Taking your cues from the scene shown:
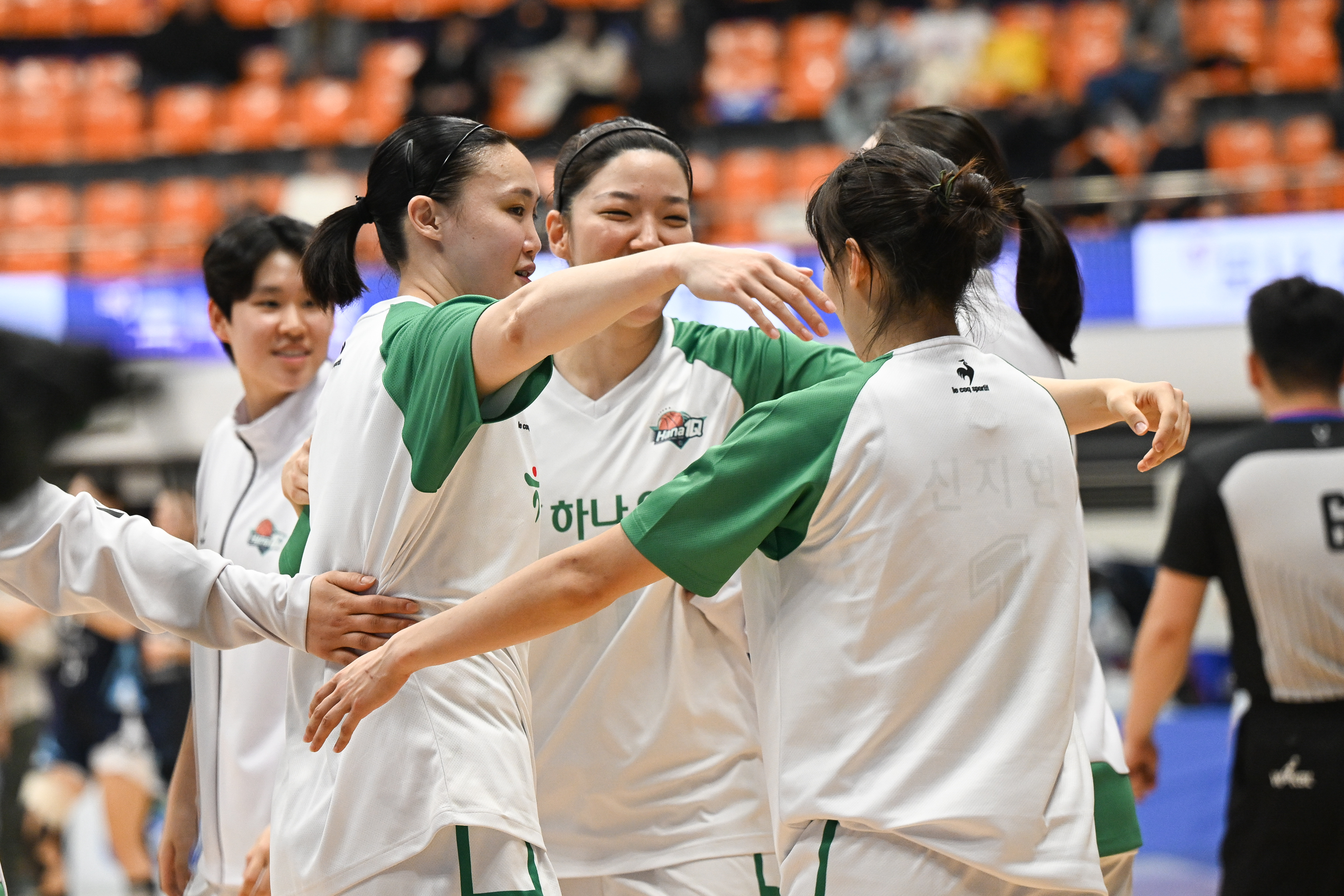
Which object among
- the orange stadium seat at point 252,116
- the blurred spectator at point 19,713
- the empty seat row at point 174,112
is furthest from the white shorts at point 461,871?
the orange stadium seat at point 252,116

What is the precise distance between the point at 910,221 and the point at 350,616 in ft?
3.84

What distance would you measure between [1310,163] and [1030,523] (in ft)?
39.5

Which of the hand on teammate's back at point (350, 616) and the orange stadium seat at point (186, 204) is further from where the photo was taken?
the orange stadium seat at point (186, 204)

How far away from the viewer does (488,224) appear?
2625 mm

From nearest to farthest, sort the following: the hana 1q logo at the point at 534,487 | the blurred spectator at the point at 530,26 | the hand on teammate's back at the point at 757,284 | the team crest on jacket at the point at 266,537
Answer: the hand on teammate's back at the point at 757,284
the hana 1q logo at the point at 534,487
the team crest on jacket at the point at 266,537
the blurred spectator at the point at 530,26

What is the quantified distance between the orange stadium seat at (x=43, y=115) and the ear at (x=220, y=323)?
1261 cm

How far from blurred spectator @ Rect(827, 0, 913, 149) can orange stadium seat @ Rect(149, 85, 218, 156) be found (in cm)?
699

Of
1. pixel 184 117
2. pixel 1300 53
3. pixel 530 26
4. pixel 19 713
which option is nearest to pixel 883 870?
pixel 19 713

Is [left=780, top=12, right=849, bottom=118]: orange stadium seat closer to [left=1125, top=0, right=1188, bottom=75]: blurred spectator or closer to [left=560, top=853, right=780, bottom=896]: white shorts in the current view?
[left=1125, top=0, right=1188, bottom=75]: blurred spectator

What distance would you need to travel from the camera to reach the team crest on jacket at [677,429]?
3158 mm

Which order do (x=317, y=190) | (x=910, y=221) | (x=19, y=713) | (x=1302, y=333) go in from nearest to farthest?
(x=910, y=221), (x=1302, y=333), (x=19, y=713), (x=317, y=190)

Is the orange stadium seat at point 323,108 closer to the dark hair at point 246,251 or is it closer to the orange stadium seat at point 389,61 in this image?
the orange stadium seat at point 389,61

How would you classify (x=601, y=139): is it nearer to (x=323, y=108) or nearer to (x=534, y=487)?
(x=534, y=487)

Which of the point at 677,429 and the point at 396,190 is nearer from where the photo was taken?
the point at 396,190
